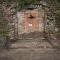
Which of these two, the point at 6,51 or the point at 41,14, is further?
the point at 41,14

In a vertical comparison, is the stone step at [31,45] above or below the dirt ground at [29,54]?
above

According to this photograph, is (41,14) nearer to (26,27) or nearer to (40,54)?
(26,27)

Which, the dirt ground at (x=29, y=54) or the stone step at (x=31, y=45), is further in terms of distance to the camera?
the stone step at (x=31, y=45)

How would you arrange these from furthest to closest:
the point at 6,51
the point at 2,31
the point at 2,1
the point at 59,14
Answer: the point at 2,1, the point at 6,51, the point at 2,31, the point at 59,14

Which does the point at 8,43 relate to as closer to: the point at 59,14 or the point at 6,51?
the point at 6,51

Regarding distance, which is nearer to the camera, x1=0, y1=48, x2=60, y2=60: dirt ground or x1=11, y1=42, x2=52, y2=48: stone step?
x1=0, y1=48, x2=60, y2=60: dirt ground

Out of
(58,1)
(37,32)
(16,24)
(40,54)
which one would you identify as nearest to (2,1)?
(16,24)

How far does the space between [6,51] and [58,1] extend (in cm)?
122

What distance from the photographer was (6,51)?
3414 mm

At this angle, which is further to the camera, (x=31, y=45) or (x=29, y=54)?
(x=31, y=45)

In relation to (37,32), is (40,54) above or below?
below

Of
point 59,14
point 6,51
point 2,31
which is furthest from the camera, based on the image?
point 6,51

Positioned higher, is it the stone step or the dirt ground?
the stone step

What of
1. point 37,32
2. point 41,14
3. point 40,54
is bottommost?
point 40,54
